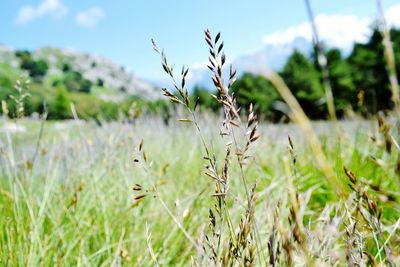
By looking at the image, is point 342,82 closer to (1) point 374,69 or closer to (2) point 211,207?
(1) point 374,69

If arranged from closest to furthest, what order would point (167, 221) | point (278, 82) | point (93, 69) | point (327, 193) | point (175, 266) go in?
point (278, 82), point (175, 266), point (167, 221), point (327, 193), point (93, 69)

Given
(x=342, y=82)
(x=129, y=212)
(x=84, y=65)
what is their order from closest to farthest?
(x=129, y=212) < (x=342, y=82) < (x=84, y=65)

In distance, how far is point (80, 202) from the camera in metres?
2.40

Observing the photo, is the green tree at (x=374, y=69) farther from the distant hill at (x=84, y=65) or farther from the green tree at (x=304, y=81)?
the distant hill at (x=84, y=65)

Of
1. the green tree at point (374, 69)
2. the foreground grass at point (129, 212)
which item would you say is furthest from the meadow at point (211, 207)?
the green tree at point (374, 69)

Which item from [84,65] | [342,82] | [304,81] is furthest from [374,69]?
[84,65]

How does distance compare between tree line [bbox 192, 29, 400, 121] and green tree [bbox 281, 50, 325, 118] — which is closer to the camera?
tree line [bbox 192, 29, 400, 121]

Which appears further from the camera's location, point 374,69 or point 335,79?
point 335,79

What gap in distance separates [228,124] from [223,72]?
108 millimetres

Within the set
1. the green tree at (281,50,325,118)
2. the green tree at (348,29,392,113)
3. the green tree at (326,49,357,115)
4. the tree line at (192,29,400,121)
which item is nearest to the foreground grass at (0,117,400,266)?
the tree line at (192,29,400,121)

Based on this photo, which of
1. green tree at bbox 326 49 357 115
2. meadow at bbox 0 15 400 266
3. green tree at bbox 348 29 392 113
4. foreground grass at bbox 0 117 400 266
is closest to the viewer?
meadow at bbox 0 15 400 266

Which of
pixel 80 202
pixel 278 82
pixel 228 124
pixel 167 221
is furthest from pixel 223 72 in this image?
pixel 80 202

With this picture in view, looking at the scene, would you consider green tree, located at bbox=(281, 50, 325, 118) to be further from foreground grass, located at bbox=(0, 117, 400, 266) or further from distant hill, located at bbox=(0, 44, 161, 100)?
distant hill, located at bbox=(0, 44, 161, 100)

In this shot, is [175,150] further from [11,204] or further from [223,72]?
[223,72]
